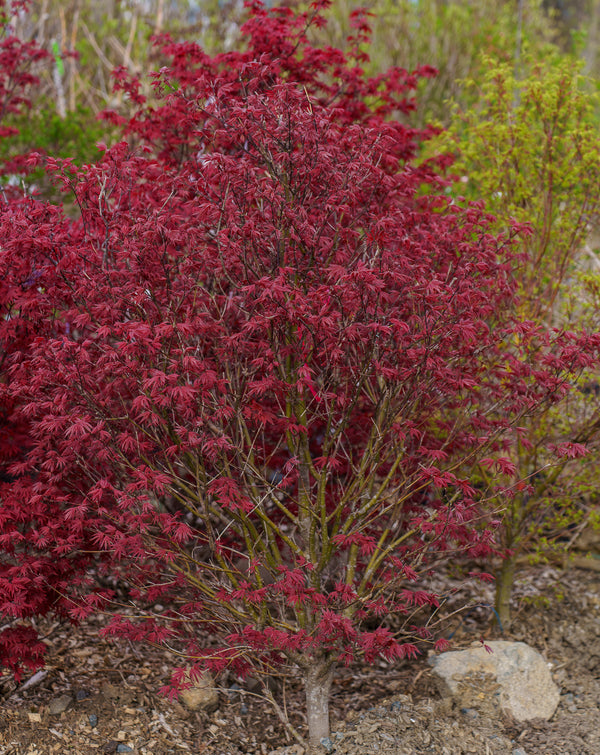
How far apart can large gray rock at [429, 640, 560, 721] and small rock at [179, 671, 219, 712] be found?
60.6 inches

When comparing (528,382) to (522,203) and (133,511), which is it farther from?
(133,511)

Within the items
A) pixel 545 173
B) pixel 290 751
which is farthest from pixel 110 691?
pixel 545 173

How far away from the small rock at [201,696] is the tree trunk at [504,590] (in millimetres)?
2358

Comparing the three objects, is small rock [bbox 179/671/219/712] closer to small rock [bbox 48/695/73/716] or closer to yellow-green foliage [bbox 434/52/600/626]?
small rock [bbox 48/695/73/716]

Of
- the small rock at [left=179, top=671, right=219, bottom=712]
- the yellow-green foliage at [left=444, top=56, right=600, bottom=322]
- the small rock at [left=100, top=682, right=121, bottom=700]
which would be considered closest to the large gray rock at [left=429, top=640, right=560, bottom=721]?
the small rock at [left=179, top=671, right=219, bottom=712]

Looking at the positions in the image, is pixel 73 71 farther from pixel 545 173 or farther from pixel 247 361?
pixel 247 361

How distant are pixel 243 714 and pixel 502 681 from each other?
1.78m

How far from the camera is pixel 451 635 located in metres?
5.67

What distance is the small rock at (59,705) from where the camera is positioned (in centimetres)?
437

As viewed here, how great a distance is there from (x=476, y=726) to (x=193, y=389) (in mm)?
2963

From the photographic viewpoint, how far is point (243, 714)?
4762 millimetres

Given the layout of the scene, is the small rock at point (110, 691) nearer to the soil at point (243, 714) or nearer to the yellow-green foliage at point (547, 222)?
the soil at point (243, 714)

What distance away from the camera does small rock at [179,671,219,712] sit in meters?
4.62

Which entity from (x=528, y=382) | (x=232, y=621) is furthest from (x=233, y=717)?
(x=528, y=382)
